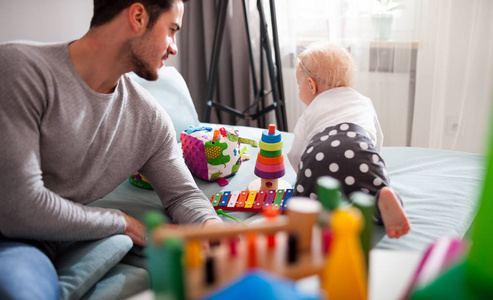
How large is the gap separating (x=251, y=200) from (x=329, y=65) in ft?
2.10

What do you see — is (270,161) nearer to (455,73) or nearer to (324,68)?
(324,68)

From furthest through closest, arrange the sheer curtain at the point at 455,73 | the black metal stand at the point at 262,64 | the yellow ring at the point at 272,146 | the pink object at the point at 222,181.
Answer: the black metal stand at the point at 262,64 < the sheer curtain at the point at 455,73 < the pink object at the point at 222,181 < the yellow ring at the point at 272,146

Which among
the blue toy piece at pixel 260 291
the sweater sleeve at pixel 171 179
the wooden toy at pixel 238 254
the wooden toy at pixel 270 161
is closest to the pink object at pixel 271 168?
the wooden toy at pixel 270 161

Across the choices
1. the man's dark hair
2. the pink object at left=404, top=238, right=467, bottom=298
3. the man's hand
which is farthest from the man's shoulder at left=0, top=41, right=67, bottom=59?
the pink object at left=404, top=238, right=467, bottom=298

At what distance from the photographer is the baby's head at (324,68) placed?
66.7 inches

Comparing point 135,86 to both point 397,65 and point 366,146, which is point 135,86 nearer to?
point 366,146

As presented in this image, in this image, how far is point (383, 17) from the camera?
92.2 inches

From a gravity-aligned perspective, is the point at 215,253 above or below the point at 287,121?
above

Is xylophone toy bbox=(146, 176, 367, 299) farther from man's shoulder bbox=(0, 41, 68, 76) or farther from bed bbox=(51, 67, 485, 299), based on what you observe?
man's shoulder bbox=(0, 41, 68, 76)

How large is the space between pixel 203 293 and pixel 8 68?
2.70ft

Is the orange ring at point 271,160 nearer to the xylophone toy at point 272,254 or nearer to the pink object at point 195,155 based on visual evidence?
the pink object at point 195,155

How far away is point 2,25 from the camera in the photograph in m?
1.76

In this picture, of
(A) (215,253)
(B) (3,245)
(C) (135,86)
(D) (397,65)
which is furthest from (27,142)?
(D) (397,65)

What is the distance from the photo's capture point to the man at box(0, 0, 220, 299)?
100 cm
